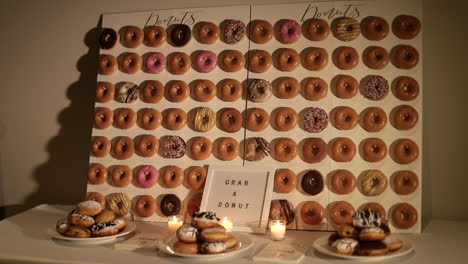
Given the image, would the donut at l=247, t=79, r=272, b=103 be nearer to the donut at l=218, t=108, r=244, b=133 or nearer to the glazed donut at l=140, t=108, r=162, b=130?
the donut at l=218, t=108, r=244, b=133

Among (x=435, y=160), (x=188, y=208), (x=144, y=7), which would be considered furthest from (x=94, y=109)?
(x=435, y=160)

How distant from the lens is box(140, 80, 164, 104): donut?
160 centimetres

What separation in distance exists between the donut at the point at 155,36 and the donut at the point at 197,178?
46cm

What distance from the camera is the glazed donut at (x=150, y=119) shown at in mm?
1588

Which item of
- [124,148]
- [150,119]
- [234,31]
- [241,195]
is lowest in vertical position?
[241,195]

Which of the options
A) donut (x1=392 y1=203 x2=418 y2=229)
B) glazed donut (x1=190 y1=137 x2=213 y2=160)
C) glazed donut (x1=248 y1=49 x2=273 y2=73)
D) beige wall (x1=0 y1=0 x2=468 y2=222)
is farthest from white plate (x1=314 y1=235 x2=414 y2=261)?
beige wall (x1=0 y1=0 x2=468 y2=222)

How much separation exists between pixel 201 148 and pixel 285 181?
300 mm

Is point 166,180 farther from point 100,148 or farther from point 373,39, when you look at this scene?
point 373,39

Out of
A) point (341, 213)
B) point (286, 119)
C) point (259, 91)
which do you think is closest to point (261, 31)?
point (259, 91)

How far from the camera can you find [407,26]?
1.44m

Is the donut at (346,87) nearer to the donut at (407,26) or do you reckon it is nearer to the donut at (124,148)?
the donut at (407,26)

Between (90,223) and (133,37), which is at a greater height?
(133,37)

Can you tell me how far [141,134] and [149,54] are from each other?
0.28 m

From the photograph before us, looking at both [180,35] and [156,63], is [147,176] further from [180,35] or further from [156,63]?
[180,35]
